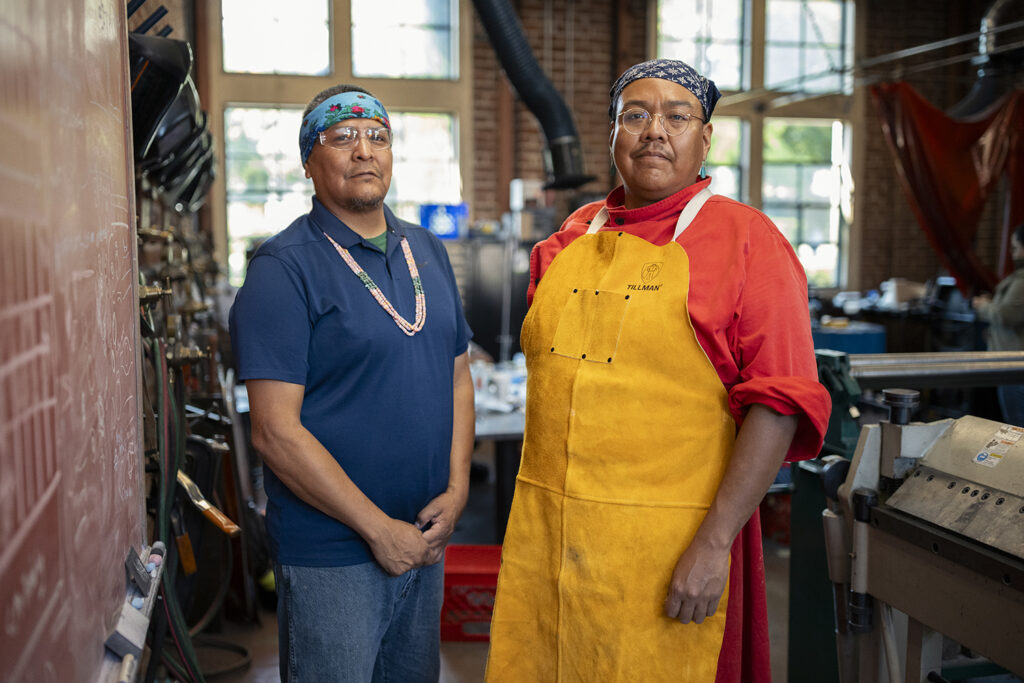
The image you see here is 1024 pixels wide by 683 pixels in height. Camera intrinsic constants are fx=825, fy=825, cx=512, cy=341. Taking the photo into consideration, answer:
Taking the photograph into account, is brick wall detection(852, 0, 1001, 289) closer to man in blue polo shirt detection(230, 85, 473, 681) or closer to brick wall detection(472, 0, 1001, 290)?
brick wall detection(472, 0, 1001, 290)

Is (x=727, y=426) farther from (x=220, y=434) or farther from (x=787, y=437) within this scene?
(x=220, y=434)

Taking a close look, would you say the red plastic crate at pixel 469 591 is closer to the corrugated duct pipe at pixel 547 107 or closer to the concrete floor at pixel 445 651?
the concrete floor at pixel 445 651

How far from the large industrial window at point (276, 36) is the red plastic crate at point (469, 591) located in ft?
18.5

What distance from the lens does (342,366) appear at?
1465mm

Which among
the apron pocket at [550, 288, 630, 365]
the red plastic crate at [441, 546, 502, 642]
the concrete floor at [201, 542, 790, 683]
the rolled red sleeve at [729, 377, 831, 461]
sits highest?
the apron pocket at [550, 288, 630, 365]

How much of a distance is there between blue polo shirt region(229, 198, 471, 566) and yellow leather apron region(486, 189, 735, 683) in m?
0.23

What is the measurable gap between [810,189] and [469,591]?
23.2 ft

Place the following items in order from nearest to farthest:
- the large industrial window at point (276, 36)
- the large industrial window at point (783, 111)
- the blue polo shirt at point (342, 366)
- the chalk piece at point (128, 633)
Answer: the chalk piece at point (128, 633) < the blue polo shirt at point (342, 366) < the large industrial window at point (276, 36) < the large industrial window at point (783, 111)

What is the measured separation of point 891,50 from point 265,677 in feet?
28.1

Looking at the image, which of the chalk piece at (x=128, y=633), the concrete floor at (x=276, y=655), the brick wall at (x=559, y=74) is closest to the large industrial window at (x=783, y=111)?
the brick wall at (x=559, y=74)

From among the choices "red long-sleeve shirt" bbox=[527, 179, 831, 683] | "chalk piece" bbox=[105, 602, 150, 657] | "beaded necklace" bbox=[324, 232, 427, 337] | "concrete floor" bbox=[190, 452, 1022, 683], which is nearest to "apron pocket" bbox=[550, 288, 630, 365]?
"red long-sleeve shirt" bbox=[527, 179, 831, 683]

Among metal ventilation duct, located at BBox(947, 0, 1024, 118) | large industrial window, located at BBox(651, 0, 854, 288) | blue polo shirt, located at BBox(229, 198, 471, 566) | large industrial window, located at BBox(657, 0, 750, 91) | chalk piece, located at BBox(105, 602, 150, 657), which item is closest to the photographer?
chalk piece, located at BBox(105, 602, 150, 657)

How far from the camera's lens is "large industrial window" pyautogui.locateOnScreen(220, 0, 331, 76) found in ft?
23.8

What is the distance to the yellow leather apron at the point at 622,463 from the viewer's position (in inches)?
52.7
